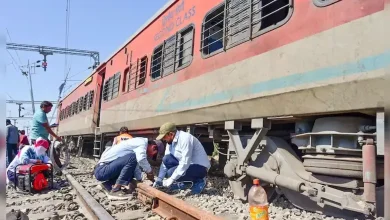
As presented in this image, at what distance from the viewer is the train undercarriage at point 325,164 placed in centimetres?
268

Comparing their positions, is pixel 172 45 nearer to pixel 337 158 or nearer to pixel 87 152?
pixel 337 158

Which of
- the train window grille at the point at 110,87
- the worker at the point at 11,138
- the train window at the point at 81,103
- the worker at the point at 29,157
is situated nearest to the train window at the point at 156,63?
the worker at the point at 29,157

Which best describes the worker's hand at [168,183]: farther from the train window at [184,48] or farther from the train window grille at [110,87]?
the train window grille at [110,87]

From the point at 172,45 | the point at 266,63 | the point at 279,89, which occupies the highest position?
the point at 172,45

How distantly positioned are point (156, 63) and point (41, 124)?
2.77 metres

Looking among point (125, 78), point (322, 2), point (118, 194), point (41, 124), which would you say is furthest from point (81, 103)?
point (322, 2)

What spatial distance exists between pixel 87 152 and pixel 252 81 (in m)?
14.7

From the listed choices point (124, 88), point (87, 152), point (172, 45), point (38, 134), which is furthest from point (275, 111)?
point (87, 152)

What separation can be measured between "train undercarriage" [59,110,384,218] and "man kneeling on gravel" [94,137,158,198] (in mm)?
1532

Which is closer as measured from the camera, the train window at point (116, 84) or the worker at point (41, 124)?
the worker at point (41, 124)

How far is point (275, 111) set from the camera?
345 centimetres

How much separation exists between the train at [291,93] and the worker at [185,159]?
1.16 ft

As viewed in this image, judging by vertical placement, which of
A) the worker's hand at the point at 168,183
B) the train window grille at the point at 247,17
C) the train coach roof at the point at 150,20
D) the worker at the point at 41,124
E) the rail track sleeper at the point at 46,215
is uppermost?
the train coach roof at the point at 150,20

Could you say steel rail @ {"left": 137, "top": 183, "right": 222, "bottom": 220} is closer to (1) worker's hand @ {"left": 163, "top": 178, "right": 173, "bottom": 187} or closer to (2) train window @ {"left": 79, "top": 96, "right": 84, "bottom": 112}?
(1) worker's hand @ {"left": 163, "top": 178, "right": 173, "bottom": 187}
